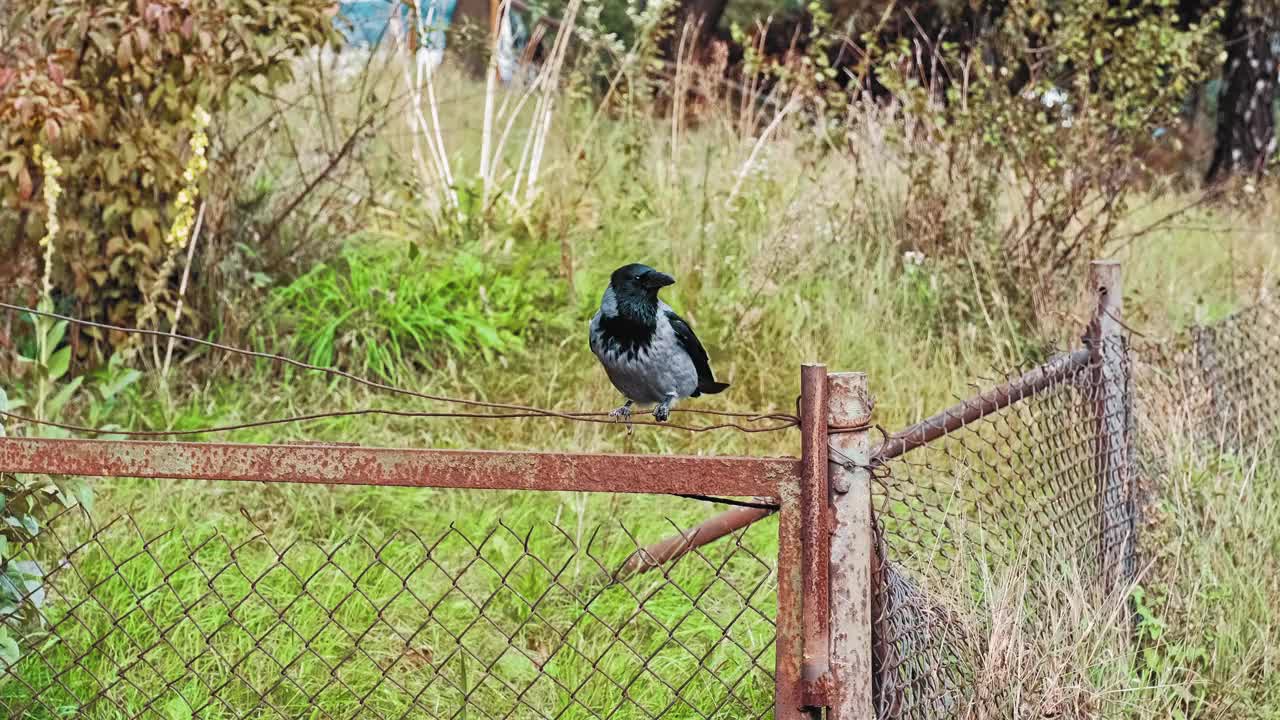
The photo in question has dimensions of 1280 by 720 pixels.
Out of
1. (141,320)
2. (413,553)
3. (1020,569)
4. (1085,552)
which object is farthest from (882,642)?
(141,320)

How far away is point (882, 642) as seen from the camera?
1.95 m

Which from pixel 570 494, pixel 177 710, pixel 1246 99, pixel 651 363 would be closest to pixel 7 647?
pixel 177 710

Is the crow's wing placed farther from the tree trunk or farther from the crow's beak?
the tree trunk

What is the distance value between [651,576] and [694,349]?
857 mm

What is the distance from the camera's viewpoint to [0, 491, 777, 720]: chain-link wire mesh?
9.19ft

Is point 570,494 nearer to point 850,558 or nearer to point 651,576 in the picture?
point 651,576

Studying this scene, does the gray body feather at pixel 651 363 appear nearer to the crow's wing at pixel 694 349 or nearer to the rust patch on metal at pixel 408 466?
the crow's wing at pixel 694 349

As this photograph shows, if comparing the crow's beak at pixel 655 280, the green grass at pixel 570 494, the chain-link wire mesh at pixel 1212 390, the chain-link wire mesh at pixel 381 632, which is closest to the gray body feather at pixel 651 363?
the crow's beak at pixel 655 280

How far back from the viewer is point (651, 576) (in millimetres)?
3518

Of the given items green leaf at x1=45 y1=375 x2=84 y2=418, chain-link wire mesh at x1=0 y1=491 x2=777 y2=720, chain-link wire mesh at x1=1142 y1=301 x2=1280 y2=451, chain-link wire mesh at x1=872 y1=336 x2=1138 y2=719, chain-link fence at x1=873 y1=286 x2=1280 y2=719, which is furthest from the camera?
chain-link wire mesh at x1=1142 y1=301 x2=1280 y2=451

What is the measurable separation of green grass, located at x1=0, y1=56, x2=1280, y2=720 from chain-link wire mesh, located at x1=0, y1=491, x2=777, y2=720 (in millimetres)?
12

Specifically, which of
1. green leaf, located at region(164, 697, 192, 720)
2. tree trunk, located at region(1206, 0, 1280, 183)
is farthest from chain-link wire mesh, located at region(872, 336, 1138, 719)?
tree trunk, located at region(1206, 0, 1280, 183)

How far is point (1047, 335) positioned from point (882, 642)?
349cm

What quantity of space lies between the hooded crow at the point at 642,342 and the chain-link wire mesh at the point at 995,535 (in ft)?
1.72
